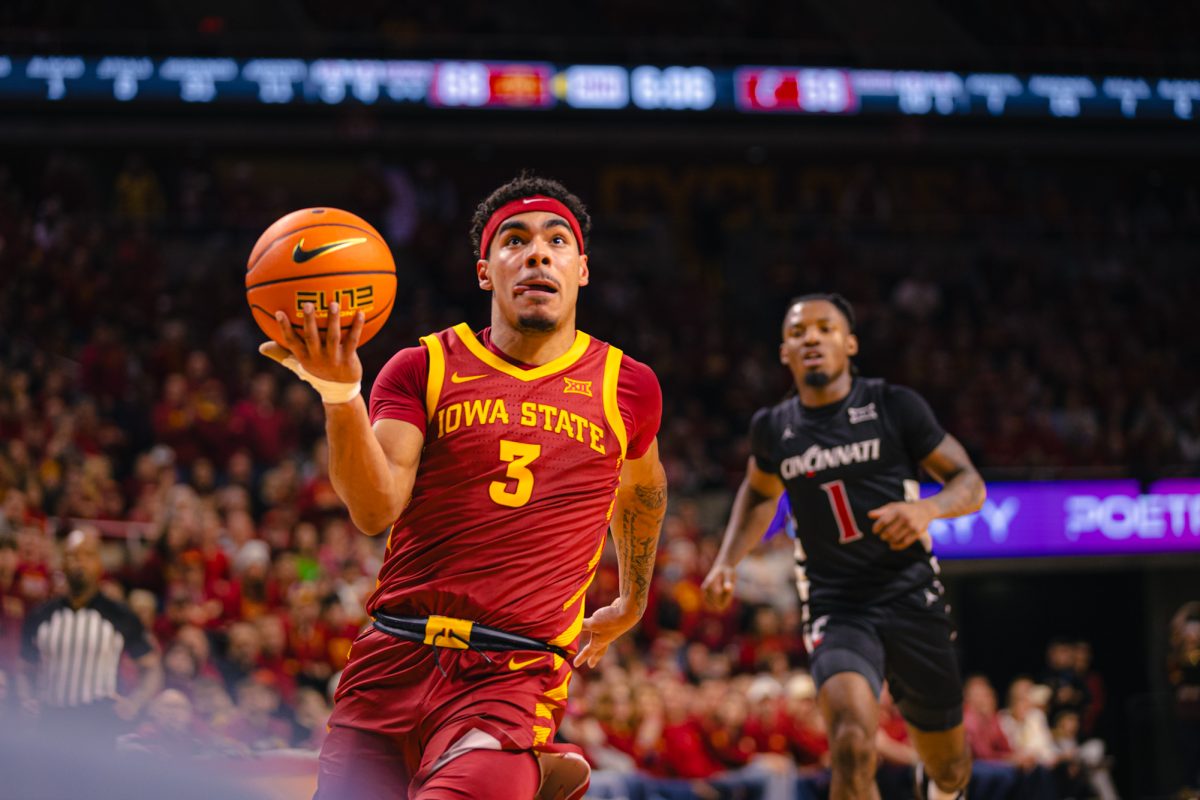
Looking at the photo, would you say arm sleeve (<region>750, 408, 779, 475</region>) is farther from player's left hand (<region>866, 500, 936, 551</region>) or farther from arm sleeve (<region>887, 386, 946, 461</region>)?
player's left hand (<region>866, 500, 936, 551</region>)

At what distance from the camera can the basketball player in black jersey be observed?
6.24 meters

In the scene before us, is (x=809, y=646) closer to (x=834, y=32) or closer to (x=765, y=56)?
(x=765, y=56)

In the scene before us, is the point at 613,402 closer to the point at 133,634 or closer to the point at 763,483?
the point at 763,483

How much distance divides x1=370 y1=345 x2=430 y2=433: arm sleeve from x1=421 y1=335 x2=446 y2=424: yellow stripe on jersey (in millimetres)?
13

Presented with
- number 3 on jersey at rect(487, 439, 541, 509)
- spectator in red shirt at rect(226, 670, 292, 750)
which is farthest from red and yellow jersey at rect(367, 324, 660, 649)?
spectator in red shirt at rect(226, 670, 292, 750)

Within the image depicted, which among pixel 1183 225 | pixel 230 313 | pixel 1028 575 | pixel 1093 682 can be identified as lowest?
pixel 1093 682

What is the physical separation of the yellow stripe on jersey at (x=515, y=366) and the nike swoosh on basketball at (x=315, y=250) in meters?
0.56

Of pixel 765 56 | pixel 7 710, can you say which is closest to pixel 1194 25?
pixel 765 56

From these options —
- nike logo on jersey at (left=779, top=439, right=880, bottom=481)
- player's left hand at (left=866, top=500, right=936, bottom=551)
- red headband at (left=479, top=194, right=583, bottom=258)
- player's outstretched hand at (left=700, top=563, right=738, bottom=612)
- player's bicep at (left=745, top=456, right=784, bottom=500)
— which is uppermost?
red headband at (left=479, top=194, right=583, bottom=258)

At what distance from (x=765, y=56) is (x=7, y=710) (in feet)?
58.2

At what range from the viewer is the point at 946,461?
6.29 metres

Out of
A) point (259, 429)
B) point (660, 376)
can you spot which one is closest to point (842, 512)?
point (259, 429)

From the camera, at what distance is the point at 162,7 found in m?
19.6

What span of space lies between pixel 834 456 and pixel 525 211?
110 inches
